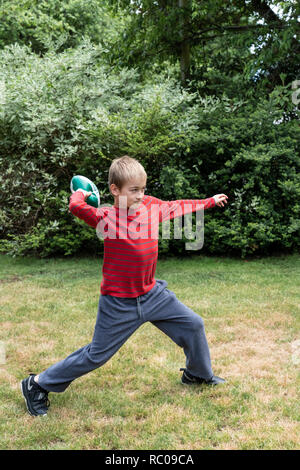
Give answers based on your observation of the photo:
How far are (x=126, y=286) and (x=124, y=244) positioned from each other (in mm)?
259

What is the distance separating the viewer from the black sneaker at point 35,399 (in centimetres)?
289

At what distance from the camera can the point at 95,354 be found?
2807 millimetres

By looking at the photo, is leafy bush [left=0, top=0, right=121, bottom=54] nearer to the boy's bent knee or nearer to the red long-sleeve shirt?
the red long-sleeve shirt

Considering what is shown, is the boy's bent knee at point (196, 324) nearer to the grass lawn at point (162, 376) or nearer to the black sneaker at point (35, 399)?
the grass lawn at point (162, 376)

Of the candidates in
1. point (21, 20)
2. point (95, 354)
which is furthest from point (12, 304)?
point (21, 20)

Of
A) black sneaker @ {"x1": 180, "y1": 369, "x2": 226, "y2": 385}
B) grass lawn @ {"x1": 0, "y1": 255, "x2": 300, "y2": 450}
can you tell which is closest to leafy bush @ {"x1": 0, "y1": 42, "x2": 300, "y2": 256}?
grass lawn @ {"x1": 0, "y1": 255, "x2": 300, "y2": 450}

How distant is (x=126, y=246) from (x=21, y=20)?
13.2 meters

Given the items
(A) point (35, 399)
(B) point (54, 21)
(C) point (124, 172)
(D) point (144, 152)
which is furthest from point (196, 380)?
(B) point (54, 21)

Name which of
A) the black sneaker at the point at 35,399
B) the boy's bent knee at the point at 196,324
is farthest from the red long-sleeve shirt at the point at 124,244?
the black sneaker at the point at 35,399

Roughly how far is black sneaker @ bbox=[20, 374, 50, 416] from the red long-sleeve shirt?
79cm

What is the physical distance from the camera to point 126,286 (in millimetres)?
2740

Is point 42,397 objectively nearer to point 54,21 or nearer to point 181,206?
point 181,206

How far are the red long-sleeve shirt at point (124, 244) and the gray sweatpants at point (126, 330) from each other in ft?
0.28

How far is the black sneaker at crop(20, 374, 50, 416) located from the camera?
9.48ft
